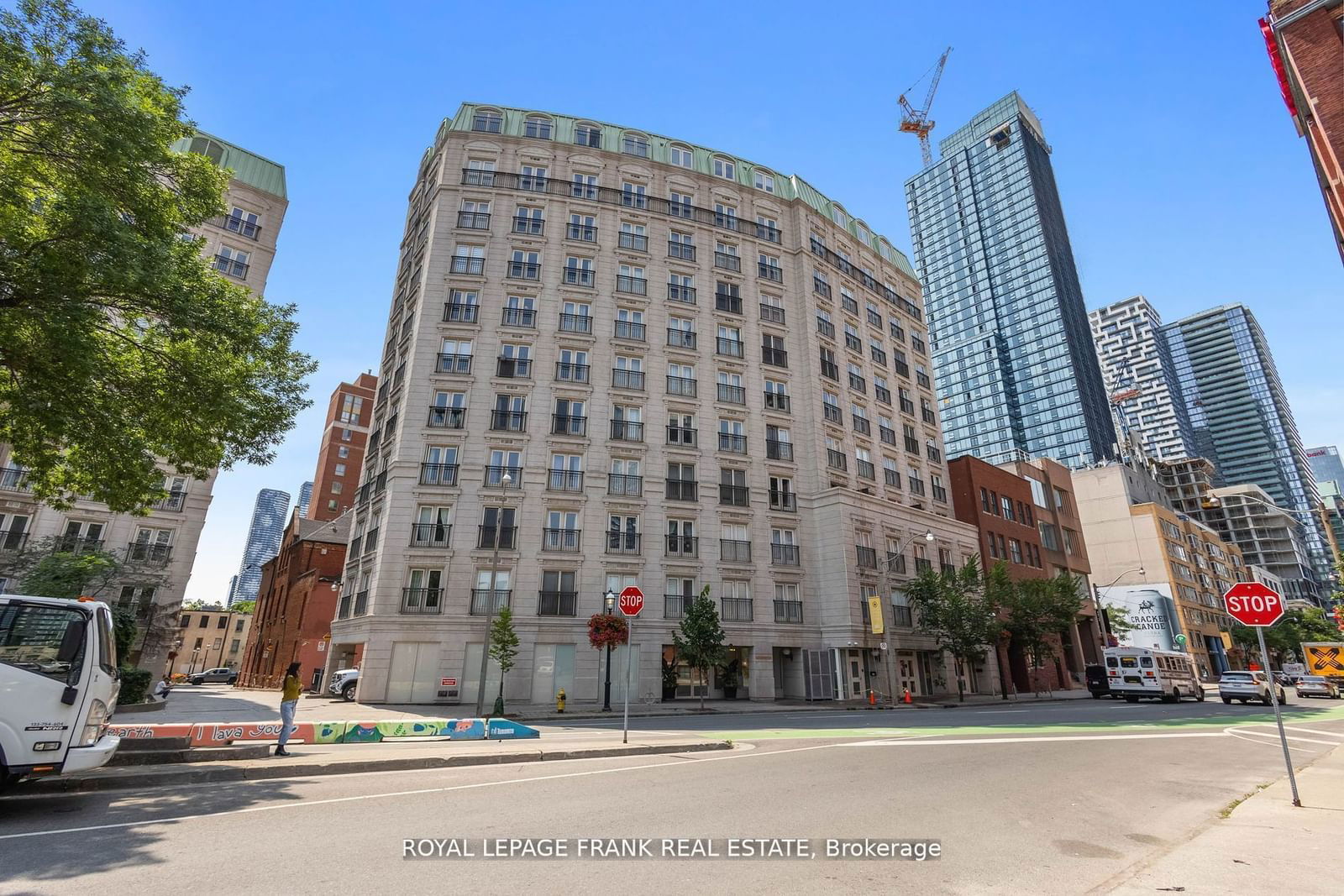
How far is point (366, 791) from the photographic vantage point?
30.2 feet

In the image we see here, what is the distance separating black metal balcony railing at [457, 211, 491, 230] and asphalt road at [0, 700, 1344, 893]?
1345 inches

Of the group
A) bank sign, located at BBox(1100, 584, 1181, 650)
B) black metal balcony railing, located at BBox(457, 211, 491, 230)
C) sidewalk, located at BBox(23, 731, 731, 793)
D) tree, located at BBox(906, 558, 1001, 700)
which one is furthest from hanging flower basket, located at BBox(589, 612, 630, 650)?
bank sign, located at BBox(1100, 584, 1181, 650)

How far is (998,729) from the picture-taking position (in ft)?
65.1

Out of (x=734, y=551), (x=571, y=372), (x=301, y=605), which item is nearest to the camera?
(x=734, y=551)

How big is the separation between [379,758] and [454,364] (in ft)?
87.6

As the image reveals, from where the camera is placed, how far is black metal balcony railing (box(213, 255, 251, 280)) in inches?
1671

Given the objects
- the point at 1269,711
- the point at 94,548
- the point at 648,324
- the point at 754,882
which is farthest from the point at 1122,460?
the point at 94,548

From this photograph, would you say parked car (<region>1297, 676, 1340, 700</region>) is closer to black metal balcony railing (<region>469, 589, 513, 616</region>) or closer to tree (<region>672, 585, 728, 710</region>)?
tree (<region>672, 585, 728, 710</region>)

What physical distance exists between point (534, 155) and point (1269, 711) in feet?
165

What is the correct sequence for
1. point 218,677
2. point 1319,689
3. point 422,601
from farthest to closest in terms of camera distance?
point 218,677 < point 1319,689 < point 422,601

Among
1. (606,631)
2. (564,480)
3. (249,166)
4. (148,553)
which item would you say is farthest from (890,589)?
(249,166)

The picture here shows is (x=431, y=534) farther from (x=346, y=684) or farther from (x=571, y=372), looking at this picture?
(x=571, y=372)

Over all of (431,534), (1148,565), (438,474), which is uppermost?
(1148,565)

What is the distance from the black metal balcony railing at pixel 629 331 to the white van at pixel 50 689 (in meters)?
31.7
